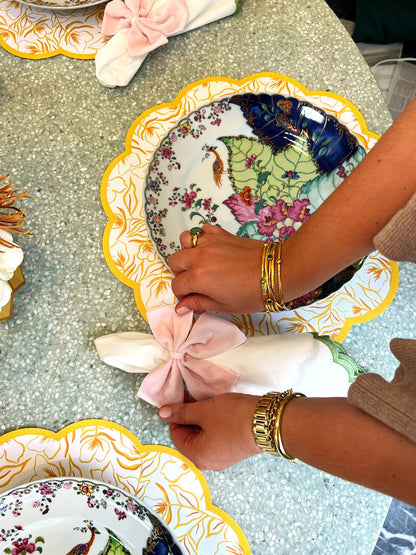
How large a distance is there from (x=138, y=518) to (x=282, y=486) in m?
0.19

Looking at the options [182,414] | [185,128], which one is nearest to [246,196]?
[185,128]

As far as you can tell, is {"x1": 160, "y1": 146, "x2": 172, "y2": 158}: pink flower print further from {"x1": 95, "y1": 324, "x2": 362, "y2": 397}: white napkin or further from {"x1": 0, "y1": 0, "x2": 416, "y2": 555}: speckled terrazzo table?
{"x1": 95, "y1": 324, "x2": 362, "y2": 397}: white napkin

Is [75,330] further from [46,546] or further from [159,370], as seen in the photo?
[46,546]

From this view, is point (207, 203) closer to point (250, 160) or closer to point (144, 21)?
point (250, 160)

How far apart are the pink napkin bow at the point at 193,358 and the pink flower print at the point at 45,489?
0.14m

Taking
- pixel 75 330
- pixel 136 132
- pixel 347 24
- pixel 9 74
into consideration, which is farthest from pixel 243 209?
pixel 347 24

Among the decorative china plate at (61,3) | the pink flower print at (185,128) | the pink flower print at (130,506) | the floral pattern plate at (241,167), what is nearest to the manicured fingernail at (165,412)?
the pink flower print at (130,506)

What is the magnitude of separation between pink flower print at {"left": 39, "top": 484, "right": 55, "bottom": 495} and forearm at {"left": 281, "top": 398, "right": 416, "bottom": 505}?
0.27 meters

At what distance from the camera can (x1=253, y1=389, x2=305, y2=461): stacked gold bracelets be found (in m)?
0.60

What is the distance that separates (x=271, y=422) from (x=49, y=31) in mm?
697

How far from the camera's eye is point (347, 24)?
5.06ft

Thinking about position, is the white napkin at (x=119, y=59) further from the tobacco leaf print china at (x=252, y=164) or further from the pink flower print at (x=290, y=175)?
the pink flower print at (x=290, y=175)

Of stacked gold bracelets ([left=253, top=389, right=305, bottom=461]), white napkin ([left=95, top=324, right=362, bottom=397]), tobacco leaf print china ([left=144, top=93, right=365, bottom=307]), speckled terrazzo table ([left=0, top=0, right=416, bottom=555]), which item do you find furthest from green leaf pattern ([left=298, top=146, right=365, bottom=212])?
stacked gold bracelets ([left=253, top=389, right=305, bottom=461])

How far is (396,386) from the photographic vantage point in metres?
0.51
